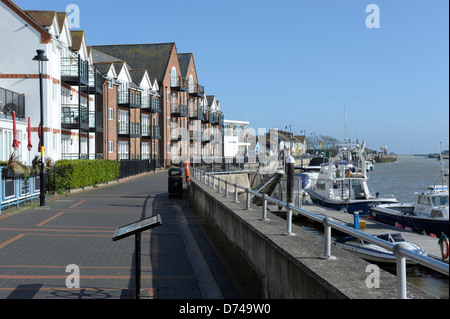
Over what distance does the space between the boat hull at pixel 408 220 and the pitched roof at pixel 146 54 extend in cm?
3991

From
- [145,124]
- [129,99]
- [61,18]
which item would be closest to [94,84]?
[61,18]

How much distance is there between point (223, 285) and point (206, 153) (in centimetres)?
6970

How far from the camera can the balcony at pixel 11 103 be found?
27102 millimetres

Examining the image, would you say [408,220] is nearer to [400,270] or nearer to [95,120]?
[400,270]

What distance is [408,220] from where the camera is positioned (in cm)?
2430

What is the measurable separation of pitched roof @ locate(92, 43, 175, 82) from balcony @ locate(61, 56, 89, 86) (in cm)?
2728

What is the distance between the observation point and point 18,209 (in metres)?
17.2

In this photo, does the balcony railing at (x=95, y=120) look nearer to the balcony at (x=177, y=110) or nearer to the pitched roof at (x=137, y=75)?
the pitched roof at (x=137, y=75)

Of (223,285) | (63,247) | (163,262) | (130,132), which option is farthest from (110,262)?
(130,132)

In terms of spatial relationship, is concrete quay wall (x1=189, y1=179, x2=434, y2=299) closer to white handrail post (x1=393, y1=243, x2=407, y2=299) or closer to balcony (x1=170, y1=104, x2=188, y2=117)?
white handrail post (x1=393, y1=243, x2=407, y2=299)

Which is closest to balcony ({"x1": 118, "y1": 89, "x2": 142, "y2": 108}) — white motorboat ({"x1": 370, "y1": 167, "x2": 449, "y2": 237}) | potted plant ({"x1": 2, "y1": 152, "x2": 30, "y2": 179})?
white motorboat ({"x1": 370, "y1": 167, "x2": 449, "y2": 237})

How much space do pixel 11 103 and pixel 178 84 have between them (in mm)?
38260

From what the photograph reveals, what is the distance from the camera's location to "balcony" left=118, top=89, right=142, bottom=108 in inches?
1895

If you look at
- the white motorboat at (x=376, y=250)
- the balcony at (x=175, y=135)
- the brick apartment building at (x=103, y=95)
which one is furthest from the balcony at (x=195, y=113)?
the white motorboat at (x=376, y=250)
